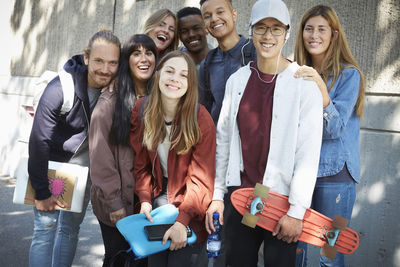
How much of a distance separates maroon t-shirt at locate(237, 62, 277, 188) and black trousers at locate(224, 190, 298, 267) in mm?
269

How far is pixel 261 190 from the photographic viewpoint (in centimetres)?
201

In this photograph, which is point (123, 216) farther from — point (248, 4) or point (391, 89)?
point (248, 4)

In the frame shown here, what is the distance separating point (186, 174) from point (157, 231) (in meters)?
0.44

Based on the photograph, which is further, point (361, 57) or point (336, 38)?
A: point (361, 57)

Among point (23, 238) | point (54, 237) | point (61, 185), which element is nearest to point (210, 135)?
point (61, 185)

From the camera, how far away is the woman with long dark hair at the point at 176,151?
2287 mm

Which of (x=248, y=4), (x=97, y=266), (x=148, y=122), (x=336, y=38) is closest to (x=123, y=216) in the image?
(x=148, y=122)

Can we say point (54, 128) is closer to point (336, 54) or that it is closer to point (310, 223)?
point (310, 223)

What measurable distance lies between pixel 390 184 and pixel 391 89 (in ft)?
3.23

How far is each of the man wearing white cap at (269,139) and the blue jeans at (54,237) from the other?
1308 millimetres

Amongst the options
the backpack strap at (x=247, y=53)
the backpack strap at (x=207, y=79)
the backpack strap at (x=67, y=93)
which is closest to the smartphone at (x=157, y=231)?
the backpack strap at (x=67, y=93)

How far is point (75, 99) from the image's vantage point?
2.62 metres

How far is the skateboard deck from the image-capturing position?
6.80ft

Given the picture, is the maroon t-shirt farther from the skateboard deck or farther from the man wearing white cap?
the skateboard deck
